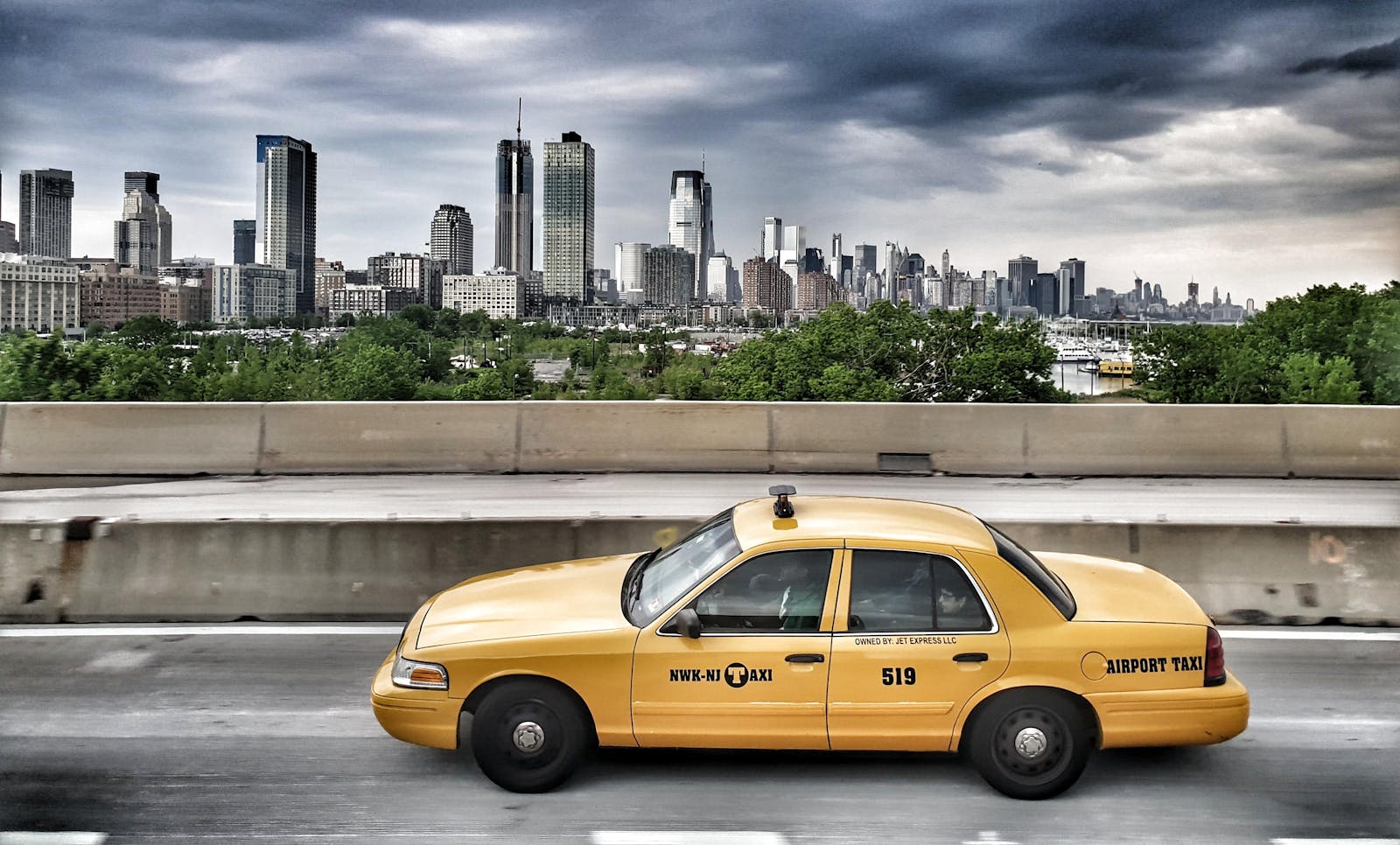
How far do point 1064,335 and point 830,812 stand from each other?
176129 millimetres

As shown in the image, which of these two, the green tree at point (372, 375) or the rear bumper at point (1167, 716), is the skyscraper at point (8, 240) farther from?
the rear bumper at point (1167, 716)

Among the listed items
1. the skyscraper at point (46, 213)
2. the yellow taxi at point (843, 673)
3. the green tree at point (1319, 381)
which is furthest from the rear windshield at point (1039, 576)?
the skyscraper at point (46, 213)

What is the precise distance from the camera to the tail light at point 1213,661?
17.5 feet

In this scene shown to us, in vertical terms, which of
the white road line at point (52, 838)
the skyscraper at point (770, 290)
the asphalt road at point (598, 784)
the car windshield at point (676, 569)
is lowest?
the white road line at point (52, 838)

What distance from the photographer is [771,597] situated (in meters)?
5.36

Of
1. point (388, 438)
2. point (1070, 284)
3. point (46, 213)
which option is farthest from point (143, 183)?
point (388, 438)

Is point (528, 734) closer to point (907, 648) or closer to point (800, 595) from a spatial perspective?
point (800, 595)

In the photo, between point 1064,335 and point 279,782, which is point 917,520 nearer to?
point 279,782

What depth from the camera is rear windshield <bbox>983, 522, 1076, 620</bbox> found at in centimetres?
541

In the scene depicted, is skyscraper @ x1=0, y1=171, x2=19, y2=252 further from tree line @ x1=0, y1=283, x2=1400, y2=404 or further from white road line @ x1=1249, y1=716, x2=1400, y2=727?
white road line @ x1=1249, y1=716, x2=1400, y2=727

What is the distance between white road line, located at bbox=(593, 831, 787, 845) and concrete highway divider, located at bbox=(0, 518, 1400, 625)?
3933 millimetres

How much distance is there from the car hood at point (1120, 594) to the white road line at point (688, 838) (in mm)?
1810

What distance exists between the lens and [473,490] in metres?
13.6

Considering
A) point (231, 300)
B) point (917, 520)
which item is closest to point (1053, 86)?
point (231, 300)
